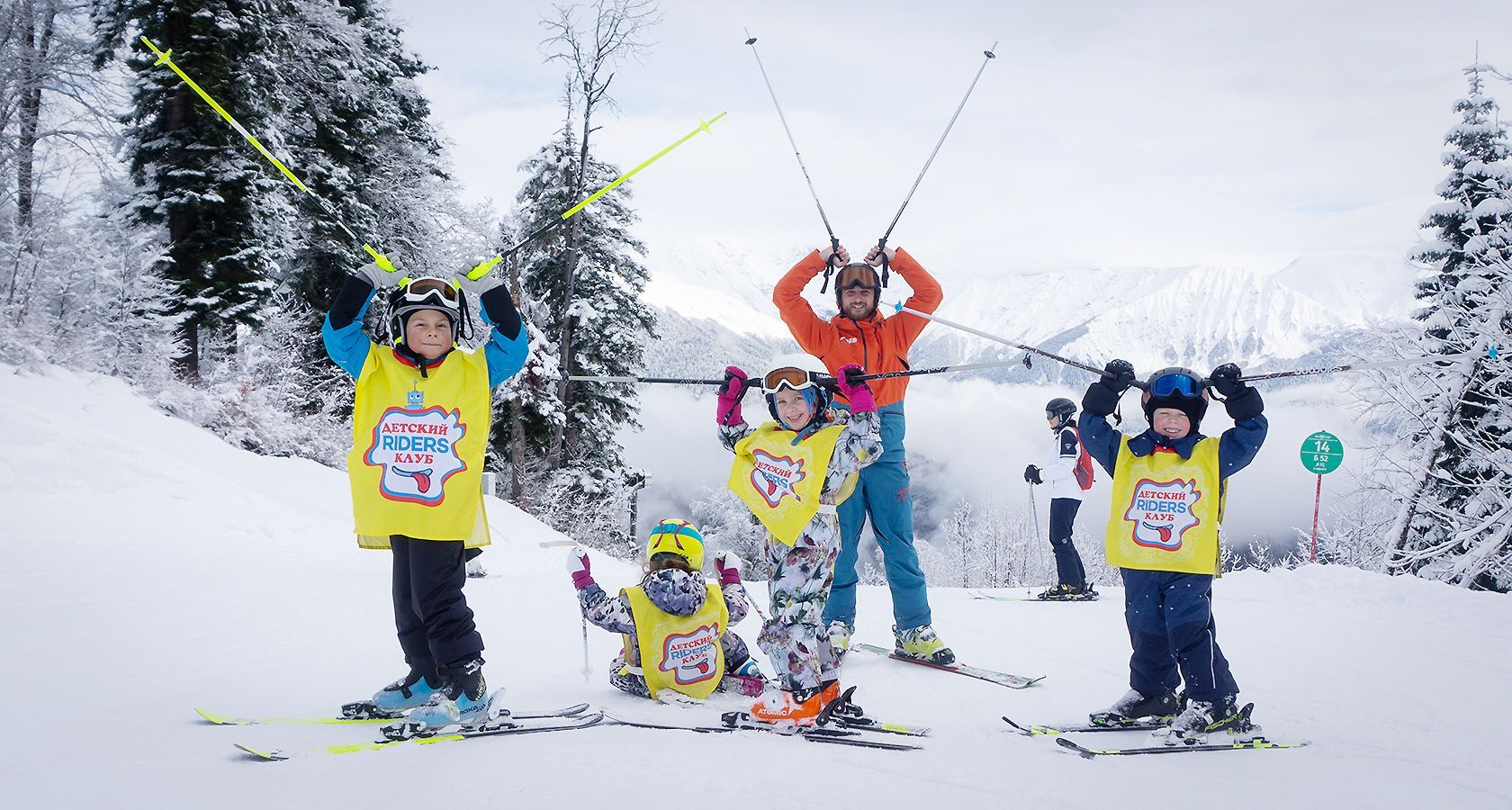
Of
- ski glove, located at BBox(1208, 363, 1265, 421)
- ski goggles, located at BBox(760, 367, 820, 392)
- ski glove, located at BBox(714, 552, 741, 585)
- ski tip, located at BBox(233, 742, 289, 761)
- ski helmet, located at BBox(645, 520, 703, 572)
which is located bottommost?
ski tip, located at BBox(233, 742, 289, 761)

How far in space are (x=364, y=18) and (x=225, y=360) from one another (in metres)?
11.1

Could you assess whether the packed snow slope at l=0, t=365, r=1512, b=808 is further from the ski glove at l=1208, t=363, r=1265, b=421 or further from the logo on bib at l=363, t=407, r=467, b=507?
the ski glove at l=1208, t=363, r=1265, b=421

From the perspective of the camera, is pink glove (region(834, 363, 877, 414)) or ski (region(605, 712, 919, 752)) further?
pink glove (region(834, 363, 877, 414))

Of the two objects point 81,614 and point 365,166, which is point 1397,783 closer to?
point 81,614

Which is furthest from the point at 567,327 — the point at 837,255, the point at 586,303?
the point at 837,255

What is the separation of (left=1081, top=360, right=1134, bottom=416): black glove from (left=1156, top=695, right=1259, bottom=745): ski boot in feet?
4.37

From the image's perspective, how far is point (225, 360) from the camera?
14.4 meters

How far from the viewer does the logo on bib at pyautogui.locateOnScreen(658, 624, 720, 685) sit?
4.12 metres

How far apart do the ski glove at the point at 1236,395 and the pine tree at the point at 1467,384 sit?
38.3ft

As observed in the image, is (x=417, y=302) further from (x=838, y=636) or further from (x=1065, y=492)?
(x=1065, y=492)

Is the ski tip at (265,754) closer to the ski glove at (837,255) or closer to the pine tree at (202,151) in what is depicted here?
the ski glove at (837,255)

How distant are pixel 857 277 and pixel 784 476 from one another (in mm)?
1638

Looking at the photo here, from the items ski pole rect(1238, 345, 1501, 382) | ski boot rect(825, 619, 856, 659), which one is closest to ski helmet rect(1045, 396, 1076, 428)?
ski pole rect(1238, 345, 1501, 382)

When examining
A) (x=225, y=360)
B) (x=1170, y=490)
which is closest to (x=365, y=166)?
(x=225, y=360)
